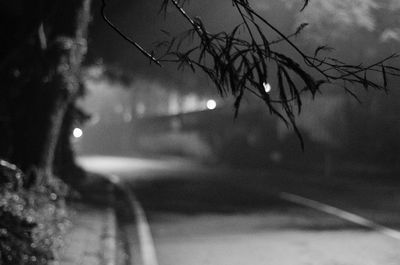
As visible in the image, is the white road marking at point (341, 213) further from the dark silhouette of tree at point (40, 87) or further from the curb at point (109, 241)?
the dark silhouette of tree at point (40, 87)

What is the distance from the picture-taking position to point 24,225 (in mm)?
7266

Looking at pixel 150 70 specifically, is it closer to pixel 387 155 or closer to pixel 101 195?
pixel 101 195

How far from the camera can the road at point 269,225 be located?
909 centimetres

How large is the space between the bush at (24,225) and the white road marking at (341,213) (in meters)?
6.35

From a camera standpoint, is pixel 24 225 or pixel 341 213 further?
pixel 341 213

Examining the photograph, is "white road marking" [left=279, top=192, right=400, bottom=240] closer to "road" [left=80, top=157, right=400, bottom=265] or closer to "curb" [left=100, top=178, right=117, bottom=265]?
"road" [left=80, top=157, right=400, bottom=265]

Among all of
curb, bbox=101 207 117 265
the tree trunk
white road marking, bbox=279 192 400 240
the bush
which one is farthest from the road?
the tree trunk

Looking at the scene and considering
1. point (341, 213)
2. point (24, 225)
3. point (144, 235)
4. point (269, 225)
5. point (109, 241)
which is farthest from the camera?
point (341, 213)

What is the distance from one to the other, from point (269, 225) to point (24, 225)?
6530 millimetres

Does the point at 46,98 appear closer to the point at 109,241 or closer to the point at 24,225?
the point at 109,241

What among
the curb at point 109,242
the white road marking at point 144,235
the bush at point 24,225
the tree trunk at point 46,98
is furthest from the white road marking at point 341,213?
the tree trunk at point 46,98

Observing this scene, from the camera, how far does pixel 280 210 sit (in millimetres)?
15203

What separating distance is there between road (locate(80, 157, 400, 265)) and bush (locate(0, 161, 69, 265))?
1.85 metres

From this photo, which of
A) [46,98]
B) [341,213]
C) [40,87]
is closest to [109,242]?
[46,98]
